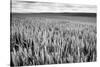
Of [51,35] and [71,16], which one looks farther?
[71,16]

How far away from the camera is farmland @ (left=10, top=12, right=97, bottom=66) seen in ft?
7.47

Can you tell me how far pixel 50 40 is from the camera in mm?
2439

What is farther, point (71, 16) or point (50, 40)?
point (71, 16)

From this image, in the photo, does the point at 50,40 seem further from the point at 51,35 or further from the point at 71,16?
the point at 71,16

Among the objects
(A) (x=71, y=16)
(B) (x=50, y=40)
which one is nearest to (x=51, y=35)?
(B) (x=50, y=40)

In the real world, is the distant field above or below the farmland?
above

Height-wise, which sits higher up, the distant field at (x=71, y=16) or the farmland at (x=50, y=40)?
the distant field at (x=71, y=16)

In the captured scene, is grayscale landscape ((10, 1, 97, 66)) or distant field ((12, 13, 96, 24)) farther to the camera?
distant field ((12, 13, 96, 24))

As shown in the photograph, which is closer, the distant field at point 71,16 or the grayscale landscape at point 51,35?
the grayscale landscape at point 51,35

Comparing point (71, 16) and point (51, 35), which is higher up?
point (71, 16)

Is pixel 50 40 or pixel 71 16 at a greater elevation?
pixel 71 16

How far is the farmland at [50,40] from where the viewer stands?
2.28 meters
